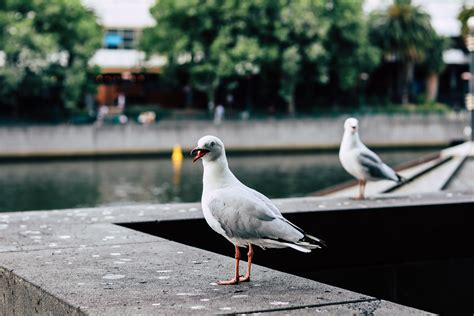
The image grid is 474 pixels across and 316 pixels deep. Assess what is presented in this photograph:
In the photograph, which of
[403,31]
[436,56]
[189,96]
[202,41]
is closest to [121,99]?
[189,96]

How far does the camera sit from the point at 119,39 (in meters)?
83.8

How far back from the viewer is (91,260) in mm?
7805

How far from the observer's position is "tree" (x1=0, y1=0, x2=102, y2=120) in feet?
219

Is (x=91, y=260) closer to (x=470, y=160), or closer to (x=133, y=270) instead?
(x=133, y=270)

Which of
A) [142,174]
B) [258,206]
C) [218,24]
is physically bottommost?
[142,174]

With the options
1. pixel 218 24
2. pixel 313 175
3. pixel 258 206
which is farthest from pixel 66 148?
pixel 258 206

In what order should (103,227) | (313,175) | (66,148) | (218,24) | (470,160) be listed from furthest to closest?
(218,24)
(66,148)
(313,175)
(470,160)
(103,227)

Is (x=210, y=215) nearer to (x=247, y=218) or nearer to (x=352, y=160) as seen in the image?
(x=247, y=218)

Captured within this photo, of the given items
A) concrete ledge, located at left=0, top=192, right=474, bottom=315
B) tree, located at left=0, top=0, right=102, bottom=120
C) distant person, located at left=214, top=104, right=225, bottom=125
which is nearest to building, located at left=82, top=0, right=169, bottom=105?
distant person, located at left=214, top=104, right=225, bottom=125

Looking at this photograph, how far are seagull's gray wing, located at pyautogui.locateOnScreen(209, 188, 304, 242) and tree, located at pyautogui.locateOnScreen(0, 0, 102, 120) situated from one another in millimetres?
61284

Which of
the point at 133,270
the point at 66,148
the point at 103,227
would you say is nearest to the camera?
the point at 133,270

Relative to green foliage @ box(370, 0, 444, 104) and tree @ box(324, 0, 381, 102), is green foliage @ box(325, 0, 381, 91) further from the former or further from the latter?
green foliage @ box(370, 0, 444, 104)

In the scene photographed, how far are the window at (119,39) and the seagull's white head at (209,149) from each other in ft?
254

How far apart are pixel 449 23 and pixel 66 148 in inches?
1726
